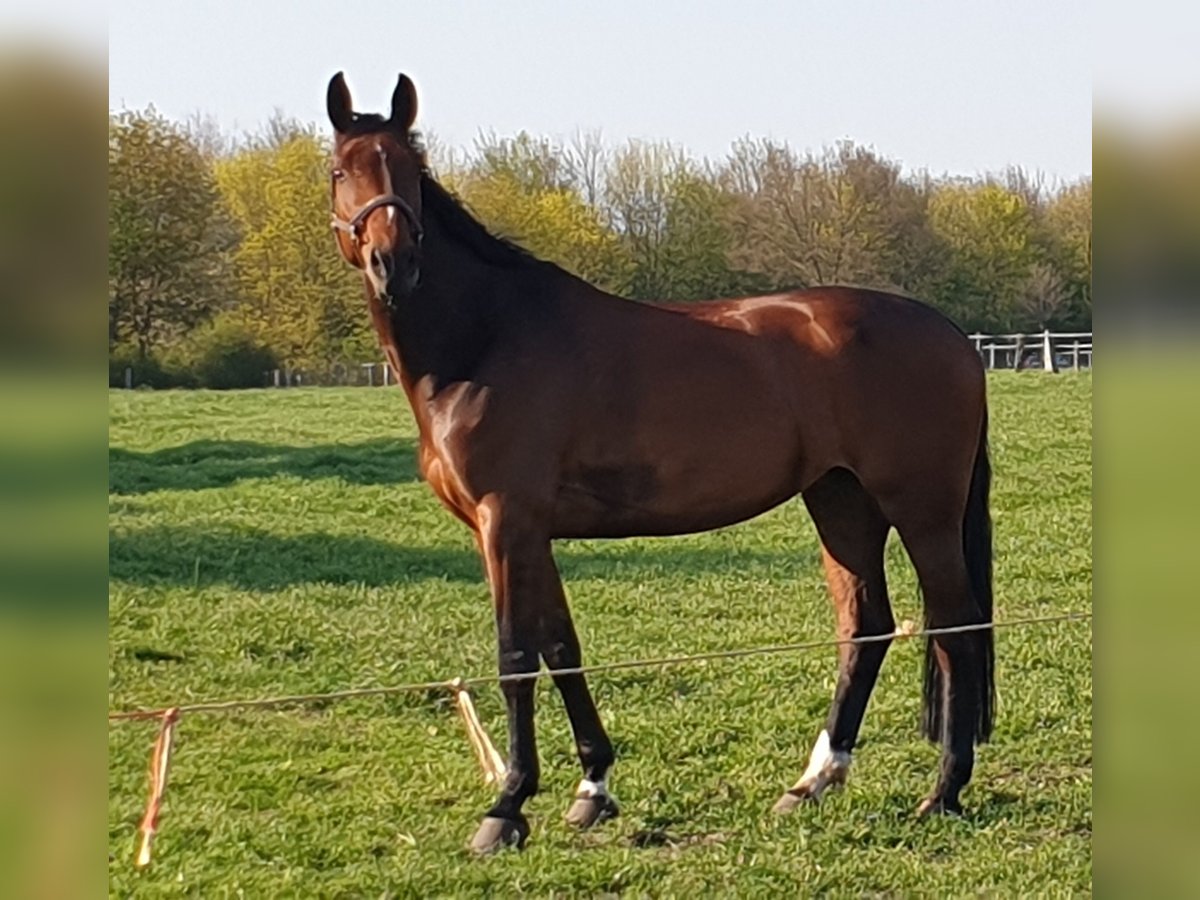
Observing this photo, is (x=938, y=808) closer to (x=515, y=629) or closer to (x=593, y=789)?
(x=593, y=789)

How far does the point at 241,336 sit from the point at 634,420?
8.90 meters

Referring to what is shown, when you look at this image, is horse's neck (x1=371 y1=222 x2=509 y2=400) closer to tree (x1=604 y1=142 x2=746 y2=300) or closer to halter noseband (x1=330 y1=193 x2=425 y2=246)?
halter noseband (x1=330 y1=193 x2=425 y2=246)

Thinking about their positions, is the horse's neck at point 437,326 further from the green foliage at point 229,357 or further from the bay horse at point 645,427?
the green foliage at point 229,357

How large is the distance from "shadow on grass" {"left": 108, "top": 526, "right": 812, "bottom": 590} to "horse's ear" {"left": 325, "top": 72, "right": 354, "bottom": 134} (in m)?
4.87

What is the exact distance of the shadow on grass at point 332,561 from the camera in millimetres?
8414

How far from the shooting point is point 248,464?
12656mm

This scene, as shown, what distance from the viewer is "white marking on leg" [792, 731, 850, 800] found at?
14.2 feet

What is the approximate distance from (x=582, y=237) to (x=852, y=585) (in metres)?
3.55

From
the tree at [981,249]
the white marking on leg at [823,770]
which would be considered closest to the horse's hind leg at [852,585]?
the white marking on leg at [823,770]

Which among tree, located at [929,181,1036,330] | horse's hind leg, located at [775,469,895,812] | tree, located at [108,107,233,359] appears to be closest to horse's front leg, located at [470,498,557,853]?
horse's hind leg, located at [775,469,895,812]

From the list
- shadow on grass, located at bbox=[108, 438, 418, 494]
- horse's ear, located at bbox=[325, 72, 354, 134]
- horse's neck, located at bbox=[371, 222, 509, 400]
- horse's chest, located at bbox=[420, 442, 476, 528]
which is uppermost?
horse's ear, located at bbox=[325, 72, 354, 134]

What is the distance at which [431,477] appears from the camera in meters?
4.00

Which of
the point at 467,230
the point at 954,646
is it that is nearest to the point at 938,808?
the point at 954,646

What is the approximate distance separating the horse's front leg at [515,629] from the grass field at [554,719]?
13 centimetres
